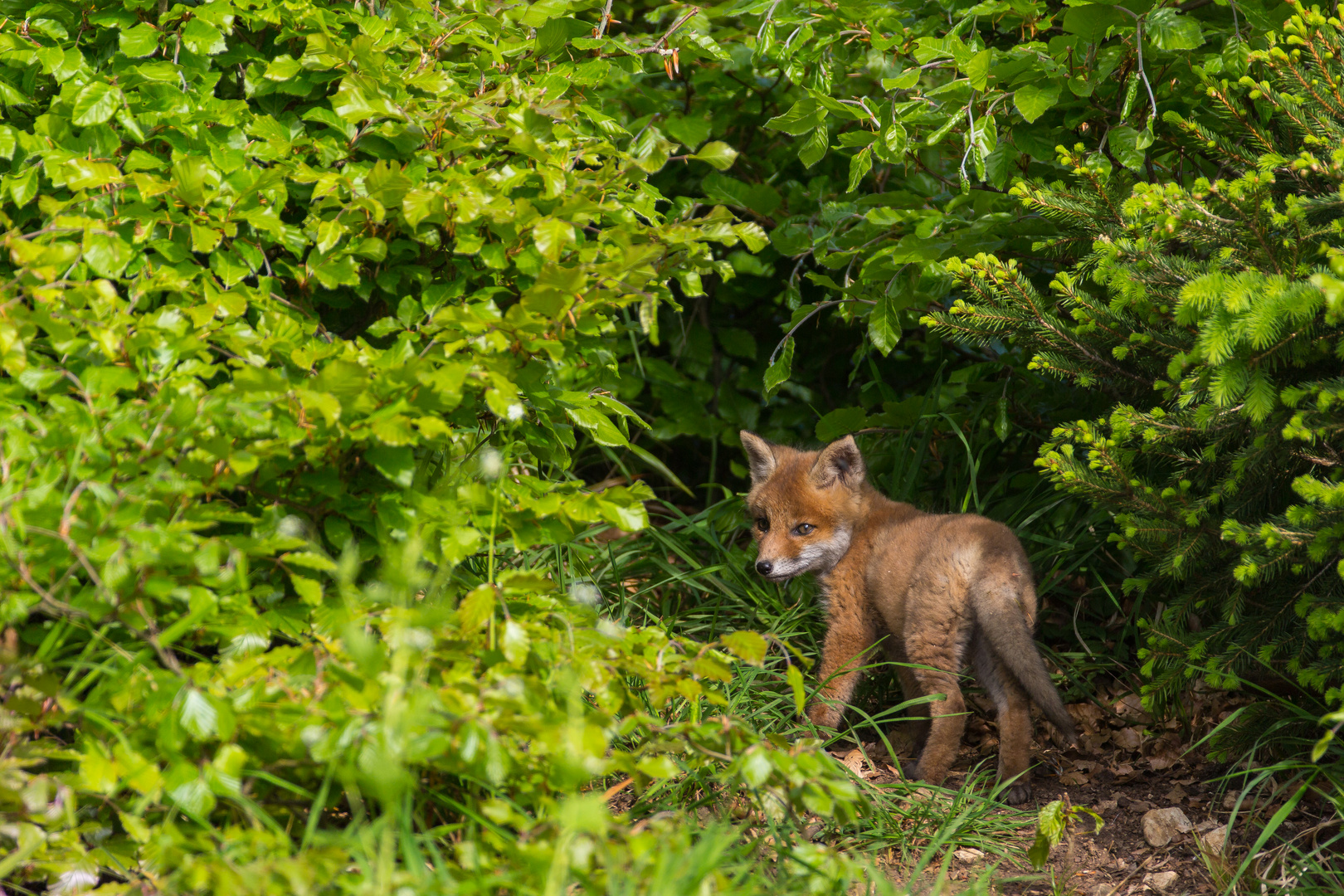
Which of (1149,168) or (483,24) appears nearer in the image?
(483,24)

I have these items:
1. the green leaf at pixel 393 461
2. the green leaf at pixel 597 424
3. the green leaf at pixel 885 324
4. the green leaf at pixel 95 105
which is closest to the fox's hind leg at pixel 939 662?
the green leaf at pixel 885 324

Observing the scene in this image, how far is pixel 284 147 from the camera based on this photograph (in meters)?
2.96

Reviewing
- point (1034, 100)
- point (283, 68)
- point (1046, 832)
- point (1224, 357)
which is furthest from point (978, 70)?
point (1046, 832)

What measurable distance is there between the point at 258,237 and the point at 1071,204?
275cm

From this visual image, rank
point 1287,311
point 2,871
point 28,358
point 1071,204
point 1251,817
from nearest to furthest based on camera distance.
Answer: point 2,871
point 28,358
point 1287,311
point 1251,817
point 1071,204

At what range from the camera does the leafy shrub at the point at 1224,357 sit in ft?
9.22

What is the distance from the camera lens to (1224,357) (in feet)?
9.04

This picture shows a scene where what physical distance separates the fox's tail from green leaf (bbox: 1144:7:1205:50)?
6.31 feet

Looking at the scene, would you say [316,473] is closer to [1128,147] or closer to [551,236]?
[551,236]

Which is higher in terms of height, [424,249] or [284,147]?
[284,147]

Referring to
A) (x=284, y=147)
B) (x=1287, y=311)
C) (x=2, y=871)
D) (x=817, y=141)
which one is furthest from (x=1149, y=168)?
(x=2, y=871)

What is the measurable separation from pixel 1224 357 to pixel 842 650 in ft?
6.54

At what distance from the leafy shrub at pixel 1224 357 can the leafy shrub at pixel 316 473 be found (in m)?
1.35

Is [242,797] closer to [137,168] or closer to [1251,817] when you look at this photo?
[137,168]
